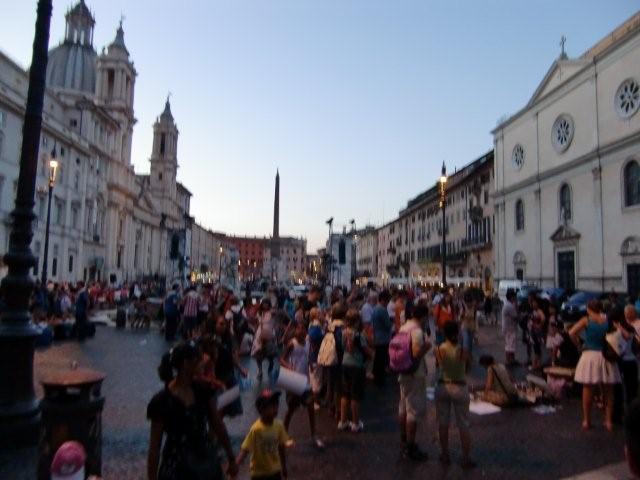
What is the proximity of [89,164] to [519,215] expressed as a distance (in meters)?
50.4

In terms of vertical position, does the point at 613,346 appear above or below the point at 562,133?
below

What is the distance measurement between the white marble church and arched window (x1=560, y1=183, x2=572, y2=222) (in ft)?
114

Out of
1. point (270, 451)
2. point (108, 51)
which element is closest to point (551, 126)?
point (270, 451)

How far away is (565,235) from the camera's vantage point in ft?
125

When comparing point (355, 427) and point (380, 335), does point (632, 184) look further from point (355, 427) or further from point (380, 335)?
point (355, 427)

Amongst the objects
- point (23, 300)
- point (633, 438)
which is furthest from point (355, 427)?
point (633, 438)

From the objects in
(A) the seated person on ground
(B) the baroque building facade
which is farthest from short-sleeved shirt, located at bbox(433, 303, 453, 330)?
(B) the baroque building facade

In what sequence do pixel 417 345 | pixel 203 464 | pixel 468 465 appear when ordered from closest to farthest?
pixel 203 464 → pixel 468 465 → pixel 417 345

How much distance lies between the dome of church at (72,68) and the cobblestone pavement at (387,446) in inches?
3238

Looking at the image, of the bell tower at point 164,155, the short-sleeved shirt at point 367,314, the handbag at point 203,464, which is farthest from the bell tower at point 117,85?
the handbag at point 203,464

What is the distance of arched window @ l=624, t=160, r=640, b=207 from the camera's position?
31.6 meters

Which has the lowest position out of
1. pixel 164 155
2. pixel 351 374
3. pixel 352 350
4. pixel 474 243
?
pixel 351 374

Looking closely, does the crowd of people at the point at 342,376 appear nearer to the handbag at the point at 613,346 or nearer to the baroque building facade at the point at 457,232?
the handbag at the point at 613,346

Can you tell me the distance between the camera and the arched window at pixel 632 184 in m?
31.6
